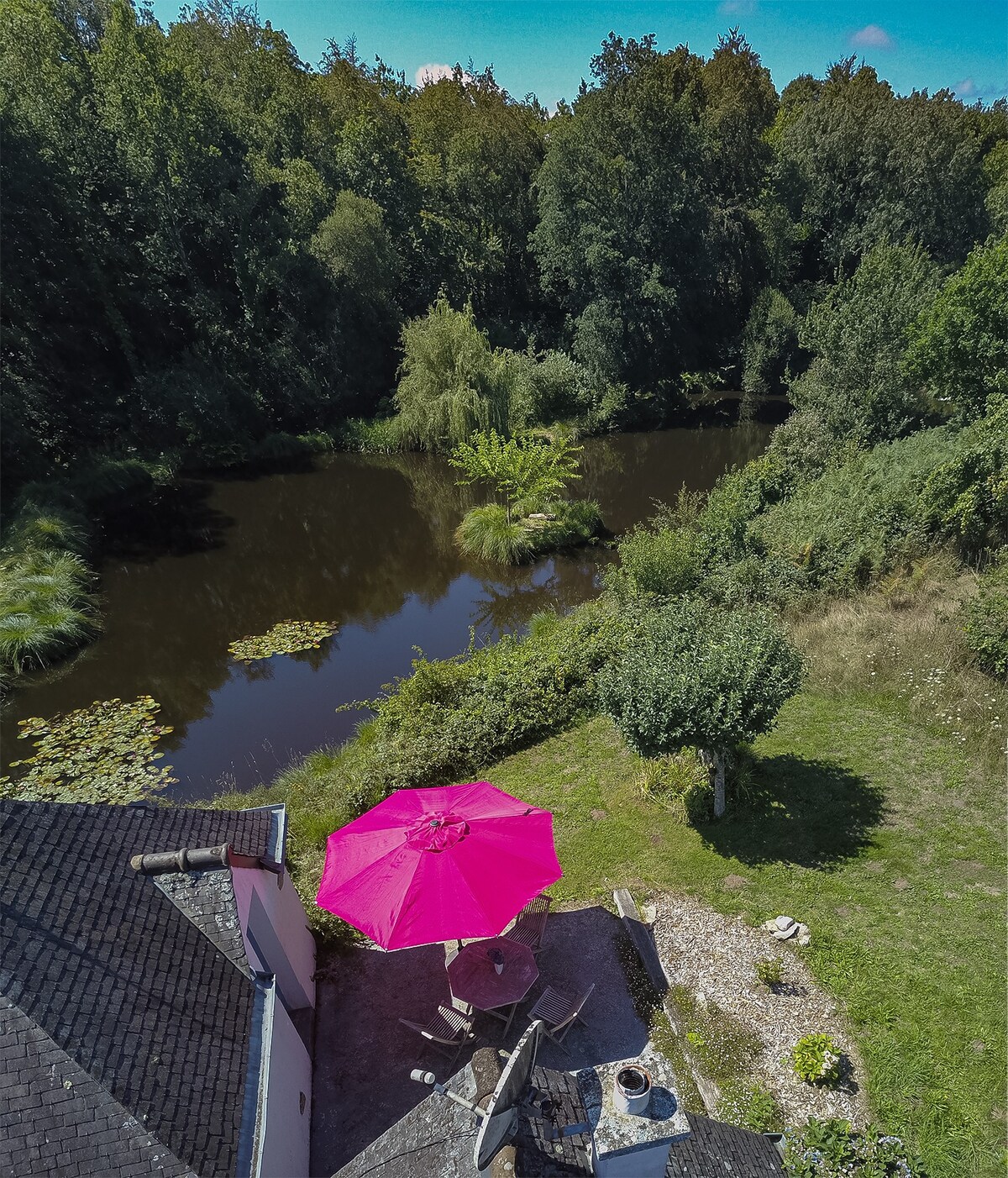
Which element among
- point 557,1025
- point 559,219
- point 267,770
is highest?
point 559,219

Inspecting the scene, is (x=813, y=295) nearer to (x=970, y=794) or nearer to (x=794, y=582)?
(x=794, y=582)

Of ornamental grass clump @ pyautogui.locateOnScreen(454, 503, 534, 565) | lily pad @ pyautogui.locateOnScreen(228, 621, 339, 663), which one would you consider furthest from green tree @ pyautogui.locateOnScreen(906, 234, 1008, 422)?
lily pad @ pyautogui.locateOnScreen(228, 621, 339, 663)

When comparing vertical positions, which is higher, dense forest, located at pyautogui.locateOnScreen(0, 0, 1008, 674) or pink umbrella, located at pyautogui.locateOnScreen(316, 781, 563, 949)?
dense forest, located at pyautogui.locateOnScreen(0, 0, 1008, 674)

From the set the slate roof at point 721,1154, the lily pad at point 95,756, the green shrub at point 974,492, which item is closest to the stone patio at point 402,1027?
the slate roof at point 721,1154

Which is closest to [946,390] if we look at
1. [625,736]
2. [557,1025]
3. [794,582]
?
[794,582]

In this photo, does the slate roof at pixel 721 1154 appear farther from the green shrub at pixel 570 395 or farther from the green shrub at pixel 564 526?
the green shrub at pixel 570 395

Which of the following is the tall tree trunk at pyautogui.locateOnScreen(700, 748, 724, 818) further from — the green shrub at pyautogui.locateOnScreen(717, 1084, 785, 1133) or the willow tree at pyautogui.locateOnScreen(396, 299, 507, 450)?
the willow tree at pyautogui.locateOnScreen(396, 299, 507, 450)
